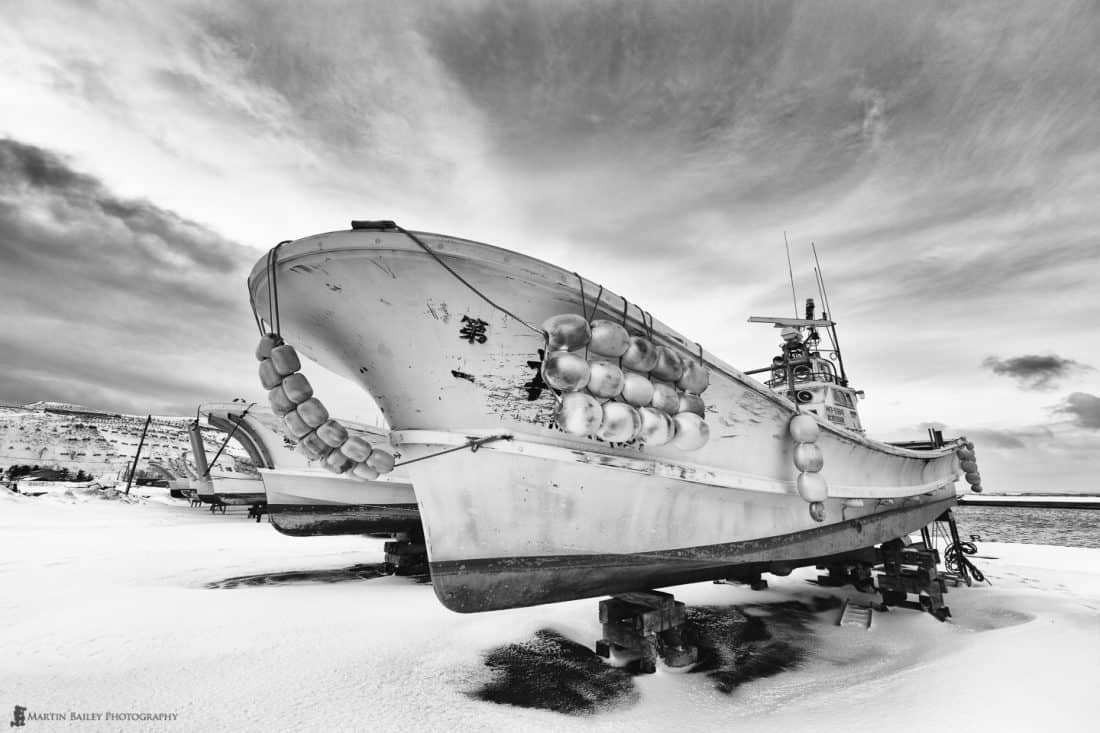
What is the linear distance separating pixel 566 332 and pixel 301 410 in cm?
187

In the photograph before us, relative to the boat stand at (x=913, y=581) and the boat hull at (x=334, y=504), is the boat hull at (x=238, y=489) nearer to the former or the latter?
the boat hull at (x=334, y=504)

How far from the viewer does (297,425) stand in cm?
350

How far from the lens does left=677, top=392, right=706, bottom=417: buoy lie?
3789 millimetres

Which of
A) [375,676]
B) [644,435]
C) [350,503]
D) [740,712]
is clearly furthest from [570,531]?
[350,503]

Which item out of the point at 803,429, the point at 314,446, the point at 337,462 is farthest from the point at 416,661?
the point at 803,429

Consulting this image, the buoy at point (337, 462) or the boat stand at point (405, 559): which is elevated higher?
the buoy at point (337, 462)

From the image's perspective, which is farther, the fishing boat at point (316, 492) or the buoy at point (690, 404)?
the fishing boat at point (316, 492)

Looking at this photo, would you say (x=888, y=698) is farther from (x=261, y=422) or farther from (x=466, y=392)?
(x=261, y=422)

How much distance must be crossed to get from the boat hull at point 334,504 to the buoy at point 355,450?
22.2 feet

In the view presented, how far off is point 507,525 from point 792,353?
288 inches

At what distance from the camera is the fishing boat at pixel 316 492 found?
10.3 m

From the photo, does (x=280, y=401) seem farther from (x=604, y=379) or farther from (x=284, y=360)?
(x=604, y=379)

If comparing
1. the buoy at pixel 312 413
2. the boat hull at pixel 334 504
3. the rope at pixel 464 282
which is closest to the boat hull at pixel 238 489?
the boat hull at pixel 334 504

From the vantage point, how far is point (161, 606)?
20.4 ft
